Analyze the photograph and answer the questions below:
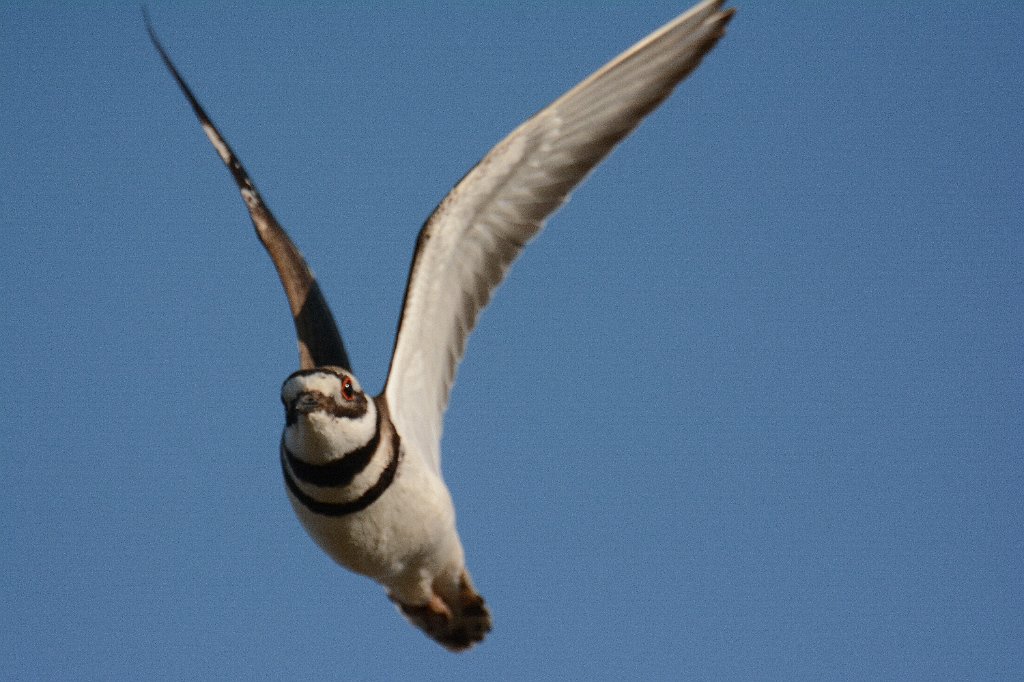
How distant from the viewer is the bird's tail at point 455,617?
30.2 ft

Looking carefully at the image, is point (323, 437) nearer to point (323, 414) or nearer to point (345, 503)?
point (323, 414)

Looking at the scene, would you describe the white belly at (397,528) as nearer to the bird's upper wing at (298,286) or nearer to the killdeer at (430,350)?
the killdeer at (430,350)

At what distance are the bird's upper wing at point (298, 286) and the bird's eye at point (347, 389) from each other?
2.50 ft

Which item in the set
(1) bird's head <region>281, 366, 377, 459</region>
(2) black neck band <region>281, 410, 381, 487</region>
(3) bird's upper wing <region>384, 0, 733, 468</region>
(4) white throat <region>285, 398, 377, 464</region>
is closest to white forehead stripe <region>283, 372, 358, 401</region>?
(1) bird's head <region>281, 366, 377, 459</region>

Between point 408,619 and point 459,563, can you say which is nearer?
point 459,563

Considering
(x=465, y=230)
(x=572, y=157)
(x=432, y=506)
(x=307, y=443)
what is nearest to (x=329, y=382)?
(x=307, y=443)

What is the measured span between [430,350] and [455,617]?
1901 millimetres

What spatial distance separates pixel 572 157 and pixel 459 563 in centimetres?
267

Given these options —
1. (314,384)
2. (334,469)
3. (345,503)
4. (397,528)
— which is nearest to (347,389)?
(314,384)

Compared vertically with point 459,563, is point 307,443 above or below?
above

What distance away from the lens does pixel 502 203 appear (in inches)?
348

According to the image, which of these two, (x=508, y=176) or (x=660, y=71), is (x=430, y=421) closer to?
(x=508, y=176)

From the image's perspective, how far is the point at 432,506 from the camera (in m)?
8.04

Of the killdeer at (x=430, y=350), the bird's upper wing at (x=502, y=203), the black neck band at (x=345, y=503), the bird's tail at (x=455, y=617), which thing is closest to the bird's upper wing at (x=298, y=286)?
the killdeer at (x=430, y=350)
